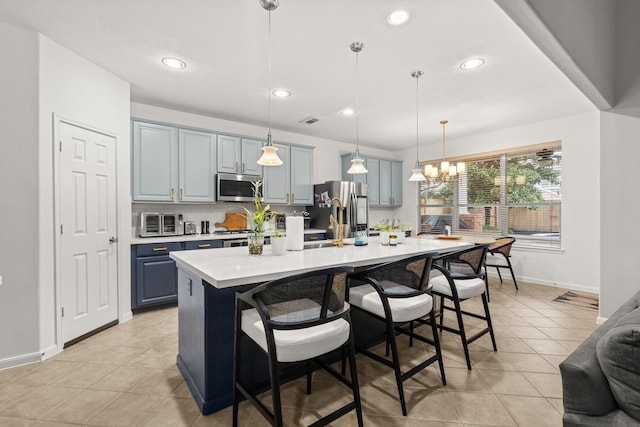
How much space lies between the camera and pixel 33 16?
228 centimetres

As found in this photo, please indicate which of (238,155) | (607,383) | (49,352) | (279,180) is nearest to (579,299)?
(607,383)

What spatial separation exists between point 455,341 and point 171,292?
3.17 metres

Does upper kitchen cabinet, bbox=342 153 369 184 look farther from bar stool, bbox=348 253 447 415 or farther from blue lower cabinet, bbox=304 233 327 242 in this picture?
bar stool, bbox=348 253 447 415

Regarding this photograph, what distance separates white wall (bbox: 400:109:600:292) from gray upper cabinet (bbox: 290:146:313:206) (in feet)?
11.2

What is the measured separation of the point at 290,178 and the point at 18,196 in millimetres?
3300

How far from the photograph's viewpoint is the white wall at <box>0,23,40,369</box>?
237 centimetres

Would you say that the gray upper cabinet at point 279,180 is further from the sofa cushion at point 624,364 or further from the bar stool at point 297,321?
the sofa cushion at point 624,364

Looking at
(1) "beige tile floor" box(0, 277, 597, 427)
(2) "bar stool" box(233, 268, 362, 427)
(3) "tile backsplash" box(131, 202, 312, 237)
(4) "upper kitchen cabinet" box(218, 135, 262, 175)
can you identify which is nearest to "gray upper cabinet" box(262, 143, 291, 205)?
(4) "upper kitchen cabinet" box(218, 135, 262, 175)

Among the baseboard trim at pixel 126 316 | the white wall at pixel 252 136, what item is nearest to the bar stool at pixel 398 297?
the baseboard trim at pixel 126 316

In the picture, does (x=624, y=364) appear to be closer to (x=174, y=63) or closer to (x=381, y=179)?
(x=174, y=63)

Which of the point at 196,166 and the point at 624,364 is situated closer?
the point at 624,364

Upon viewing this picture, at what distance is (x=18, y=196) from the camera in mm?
2416

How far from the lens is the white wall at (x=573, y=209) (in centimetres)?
436

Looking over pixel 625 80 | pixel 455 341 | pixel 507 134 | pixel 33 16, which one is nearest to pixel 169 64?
pixel 33 16
